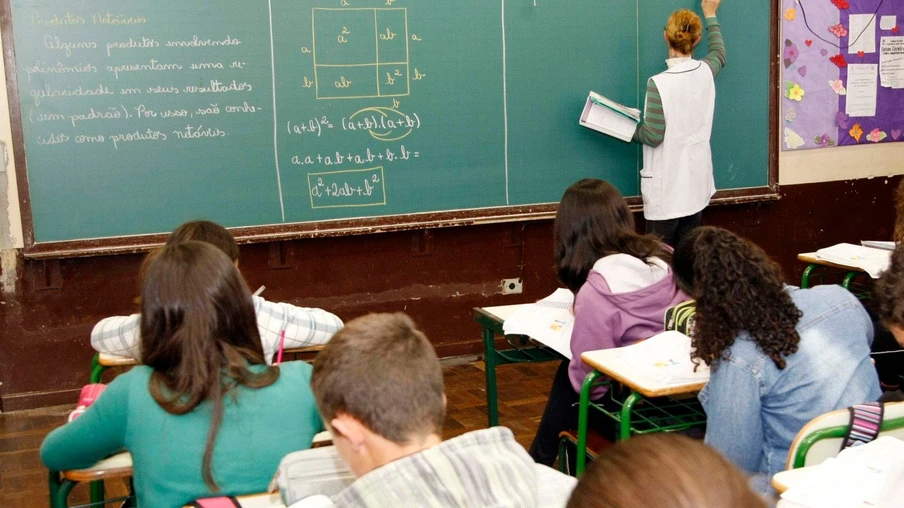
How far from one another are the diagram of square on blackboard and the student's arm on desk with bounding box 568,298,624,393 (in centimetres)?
206

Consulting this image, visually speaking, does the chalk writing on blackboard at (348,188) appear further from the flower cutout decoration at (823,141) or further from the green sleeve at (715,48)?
the flower cutout decoration at (823,141)

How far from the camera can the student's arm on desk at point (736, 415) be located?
85.4 inches

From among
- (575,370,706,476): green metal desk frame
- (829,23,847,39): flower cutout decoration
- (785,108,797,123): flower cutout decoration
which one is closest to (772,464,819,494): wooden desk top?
(575,370,706,476): green metal desk frame

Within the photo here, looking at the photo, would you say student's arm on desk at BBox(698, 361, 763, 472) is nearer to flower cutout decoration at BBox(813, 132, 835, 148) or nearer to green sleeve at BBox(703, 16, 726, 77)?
green sleeve at BBox(703, 16, 726, 77)

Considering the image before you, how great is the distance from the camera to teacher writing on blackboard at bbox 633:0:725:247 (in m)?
4.84

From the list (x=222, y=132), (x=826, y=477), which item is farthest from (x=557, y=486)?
(x=222, y=132)

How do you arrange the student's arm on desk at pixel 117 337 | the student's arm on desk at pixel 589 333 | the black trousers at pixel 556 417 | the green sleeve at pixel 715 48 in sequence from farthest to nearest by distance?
the green sleeve at pixel 715 48 → the black trousers at pixel 556 417 → the student's arm on desk at pixel 589 333 → the student's arm on desk at pixel 117 337

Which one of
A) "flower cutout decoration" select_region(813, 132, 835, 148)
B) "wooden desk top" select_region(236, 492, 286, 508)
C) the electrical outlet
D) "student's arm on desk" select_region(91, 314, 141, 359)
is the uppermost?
"flower cutout decoration" select_region(813, 132, 835, 148)

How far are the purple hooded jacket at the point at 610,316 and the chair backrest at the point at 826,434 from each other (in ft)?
3.50

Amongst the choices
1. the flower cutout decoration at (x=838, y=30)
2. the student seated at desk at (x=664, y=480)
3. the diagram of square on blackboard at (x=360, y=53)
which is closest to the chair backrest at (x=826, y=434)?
the student seated at desk at (x=664, y=480)

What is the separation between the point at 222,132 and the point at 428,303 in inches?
54.0

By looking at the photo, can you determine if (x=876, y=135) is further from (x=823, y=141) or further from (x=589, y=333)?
(x=589, y=333)

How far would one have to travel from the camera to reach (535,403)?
4328mm

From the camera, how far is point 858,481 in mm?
1586
